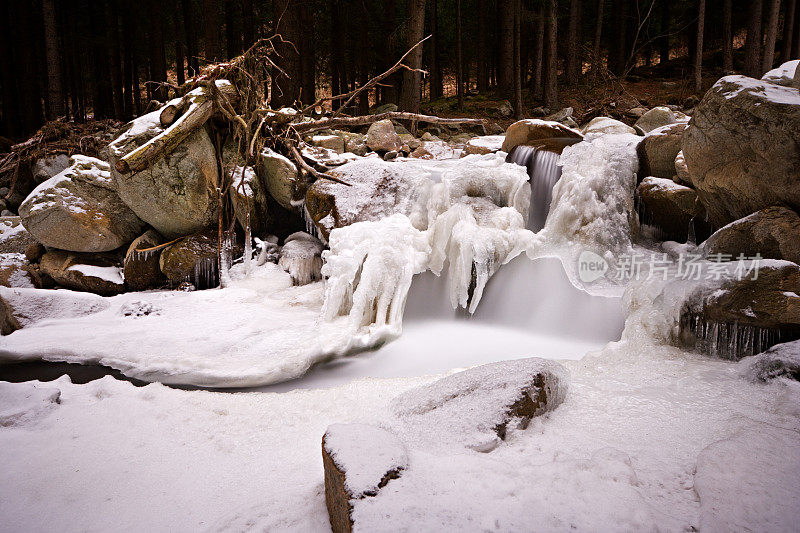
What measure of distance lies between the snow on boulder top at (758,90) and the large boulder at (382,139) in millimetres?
5537

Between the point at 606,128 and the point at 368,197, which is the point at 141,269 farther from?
the point at 606,128

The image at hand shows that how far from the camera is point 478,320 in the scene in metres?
5.20

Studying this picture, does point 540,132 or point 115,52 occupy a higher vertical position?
point 115,52

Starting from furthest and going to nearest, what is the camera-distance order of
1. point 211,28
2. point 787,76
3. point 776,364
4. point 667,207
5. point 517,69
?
point 517,69 → point 211,28 → point 667,207 → point 787,76 → point 776,364

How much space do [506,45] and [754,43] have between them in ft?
24.5

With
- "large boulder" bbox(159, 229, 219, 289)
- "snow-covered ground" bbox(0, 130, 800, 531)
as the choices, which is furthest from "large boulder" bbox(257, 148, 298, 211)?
"snow-covered ground" bbox(0, 130, 800, 531)

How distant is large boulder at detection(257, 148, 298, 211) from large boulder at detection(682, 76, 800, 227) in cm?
540

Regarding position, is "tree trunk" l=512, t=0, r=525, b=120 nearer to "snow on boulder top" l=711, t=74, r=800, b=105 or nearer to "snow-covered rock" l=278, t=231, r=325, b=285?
"snow on boulder top" l=711, t=74, r=800, b=105

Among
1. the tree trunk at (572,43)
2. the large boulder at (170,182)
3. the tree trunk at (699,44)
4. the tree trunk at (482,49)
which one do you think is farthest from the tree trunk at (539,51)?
the large boulder at (170,182)

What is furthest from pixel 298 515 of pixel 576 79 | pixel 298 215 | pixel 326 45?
pixel 326 45

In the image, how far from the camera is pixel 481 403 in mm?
2371

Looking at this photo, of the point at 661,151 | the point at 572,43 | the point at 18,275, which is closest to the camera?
the point at 661,151

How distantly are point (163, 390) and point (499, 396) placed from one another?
8.25ft

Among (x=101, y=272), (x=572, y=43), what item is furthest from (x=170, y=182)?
(x=572, y=43)
